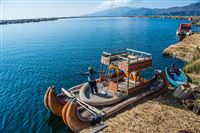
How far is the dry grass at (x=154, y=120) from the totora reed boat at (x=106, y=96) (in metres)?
1.01

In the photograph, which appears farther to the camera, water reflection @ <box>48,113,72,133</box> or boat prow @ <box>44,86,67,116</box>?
water reflection @ <box>48,113,72,133</box>

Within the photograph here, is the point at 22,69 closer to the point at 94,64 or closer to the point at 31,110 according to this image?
the point at 94,64

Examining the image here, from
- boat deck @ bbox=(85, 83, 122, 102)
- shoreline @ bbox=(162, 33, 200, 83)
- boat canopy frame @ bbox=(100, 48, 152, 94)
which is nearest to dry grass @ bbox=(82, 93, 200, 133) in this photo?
boat deck @ bbox=(85, 83, 122, 102)

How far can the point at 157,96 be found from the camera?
2139 cm

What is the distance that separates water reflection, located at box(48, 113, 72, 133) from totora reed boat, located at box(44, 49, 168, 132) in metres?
1.15

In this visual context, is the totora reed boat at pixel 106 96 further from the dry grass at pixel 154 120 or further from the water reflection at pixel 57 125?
the water reflection at pixel 57 125

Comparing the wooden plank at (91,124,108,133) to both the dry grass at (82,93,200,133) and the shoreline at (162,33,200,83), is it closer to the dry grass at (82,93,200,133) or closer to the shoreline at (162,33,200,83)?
the dry grass at (82,93,200,133)

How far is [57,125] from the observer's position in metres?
19.4

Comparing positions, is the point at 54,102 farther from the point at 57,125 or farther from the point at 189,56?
the point at 189,56

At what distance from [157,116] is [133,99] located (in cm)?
323

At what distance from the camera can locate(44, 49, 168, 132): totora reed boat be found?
1638cm

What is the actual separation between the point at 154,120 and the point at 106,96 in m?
4.99

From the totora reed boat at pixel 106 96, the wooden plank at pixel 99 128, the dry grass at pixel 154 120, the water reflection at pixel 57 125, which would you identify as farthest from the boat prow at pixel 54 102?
the wooden plank at pixel 99 128

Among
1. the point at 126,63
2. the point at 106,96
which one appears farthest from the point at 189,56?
the point at 106,96
